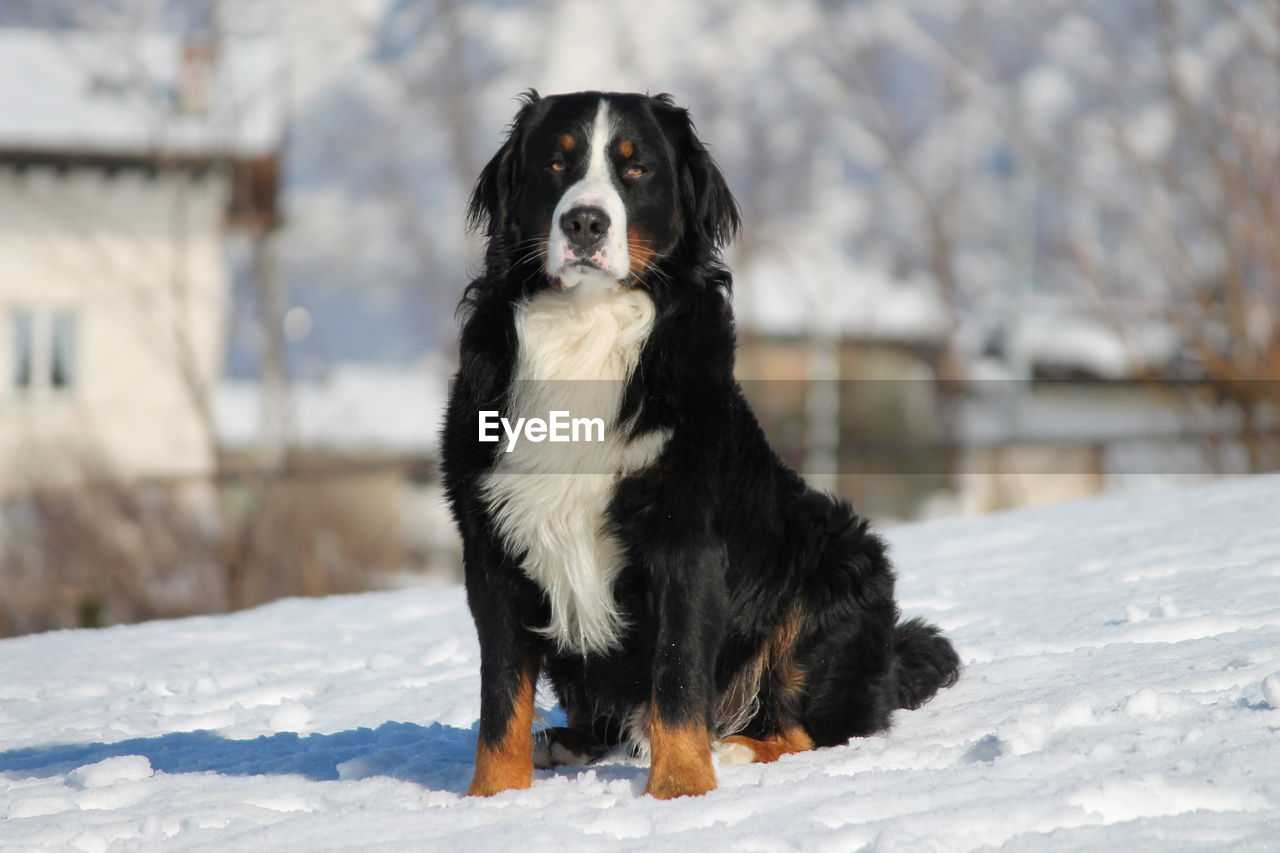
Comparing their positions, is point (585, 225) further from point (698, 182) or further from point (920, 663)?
point (920, 663)

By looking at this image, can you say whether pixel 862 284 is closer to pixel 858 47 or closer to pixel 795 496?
pixel 858 47

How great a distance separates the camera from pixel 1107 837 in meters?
2.58

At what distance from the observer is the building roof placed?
64.1 ft

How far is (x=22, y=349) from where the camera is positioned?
2106 centimetres

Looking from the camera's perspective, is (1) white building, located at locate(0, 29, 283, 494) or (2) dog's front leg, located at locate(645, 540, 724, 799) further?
(1) white building, located at locate(0, 29, 283, 494)

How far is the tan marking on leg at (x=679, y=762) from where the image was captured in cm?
312

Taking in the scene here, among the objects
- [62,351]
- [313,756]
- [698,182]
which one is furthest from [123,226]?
[698,182]

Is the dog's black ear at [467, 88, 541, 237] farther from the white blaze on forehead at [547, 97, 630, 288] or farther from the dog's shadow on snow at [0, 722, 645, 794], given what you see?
the dog's shadow on snow at [0, 722, 645, 794]

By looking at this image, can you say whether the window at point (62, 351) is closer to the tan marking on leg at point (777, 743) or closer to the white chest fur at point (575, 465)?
the white chest fur at point (575, 465)

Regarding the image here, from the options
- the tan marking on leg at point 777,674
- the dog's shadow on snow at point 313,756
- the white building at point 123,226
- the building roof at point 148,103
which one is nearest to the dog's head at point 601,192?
the tan marking on leg at point 777,674

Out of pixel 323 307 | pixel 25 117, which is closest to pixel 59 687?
pixel 25 117

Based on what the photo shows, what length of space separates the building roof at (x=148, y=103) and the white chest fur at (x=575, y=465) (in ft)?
55.4

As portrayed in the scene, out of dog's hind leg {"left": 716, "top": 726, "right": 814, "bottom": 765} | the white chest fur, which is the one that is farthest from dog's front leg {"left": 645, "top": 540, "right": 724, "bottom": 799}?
dog's hind leg {"left": 716, "top": 726, "right": 814, "bottom": 765}

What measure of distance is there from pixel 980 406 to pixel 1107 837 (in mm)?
35013
